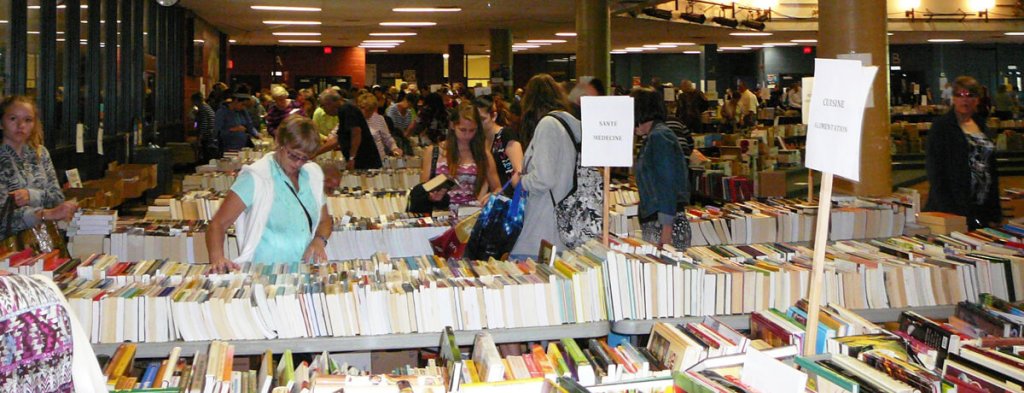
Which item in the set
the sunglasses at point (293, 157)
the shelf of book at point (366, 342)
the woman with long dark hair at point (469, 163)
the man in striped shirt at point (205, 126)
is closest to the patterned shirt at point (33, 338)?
the shelf of book at point (366, 342)

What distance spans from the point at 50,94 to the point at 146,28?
260 inches

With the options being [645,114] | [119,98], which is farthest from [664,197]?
[119,98]

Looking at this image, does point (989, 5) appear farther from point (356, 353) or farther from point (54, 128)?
point (356, 353)

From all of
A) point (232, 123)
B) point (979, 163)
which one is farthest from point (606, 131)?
point (232, 123)

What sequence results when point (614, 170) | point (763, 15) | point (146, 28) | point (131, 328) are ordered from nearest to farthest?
point (131, 328) < point (614, 170) < point (146, 28) < point (763, 15)

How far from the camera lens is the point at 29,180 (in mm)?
5723

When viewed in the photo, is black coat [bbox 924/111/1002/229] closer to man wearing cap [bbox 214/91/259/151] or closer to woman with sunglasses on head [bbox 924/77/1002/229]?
woman with sunglasses on head [bbox 924/77/1002/229]

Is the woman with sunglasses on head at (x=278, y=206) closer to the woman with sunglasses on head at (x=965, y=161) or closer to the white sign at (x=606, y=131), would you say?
the white sign at (x=606, y=131)

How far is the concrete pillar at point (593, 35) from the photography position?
18250mm

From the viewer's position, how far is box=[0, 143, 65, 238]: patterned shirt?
18.0ft

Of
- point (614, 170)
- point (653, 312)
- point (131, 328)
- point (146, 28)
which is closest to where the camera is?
point (131, 328)

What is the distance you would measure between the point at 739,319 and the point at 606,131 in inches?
43.6

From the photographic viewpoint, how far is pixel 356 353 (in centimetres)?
444

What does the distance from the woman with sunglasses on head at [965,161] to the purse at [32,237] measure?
5008 mm
